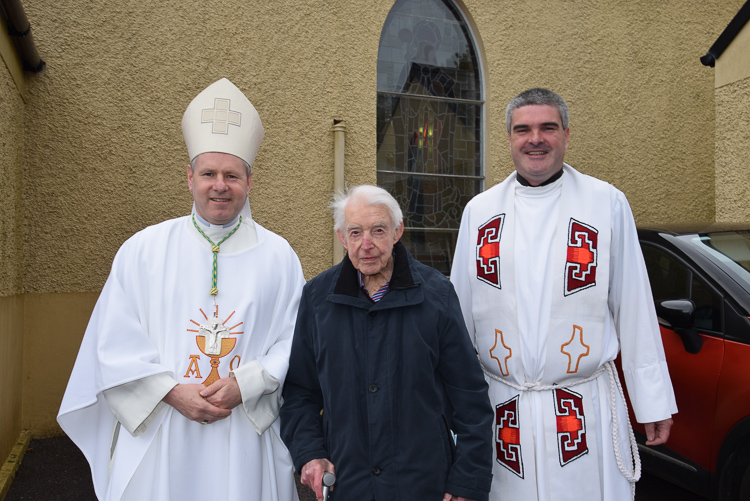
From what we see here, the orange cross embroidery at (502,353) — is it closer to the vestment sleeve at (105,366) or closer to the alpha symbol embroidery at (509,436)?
the alpha symbol embroidery at (509,436)

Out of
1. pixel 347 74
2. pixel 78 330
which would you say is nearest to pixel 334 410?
pixel 78 330

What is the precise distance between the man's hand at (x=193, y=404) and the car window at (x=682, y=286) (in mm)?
2670

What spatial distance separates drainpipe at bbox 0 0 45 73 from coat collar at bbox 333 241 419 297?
3.35 metres

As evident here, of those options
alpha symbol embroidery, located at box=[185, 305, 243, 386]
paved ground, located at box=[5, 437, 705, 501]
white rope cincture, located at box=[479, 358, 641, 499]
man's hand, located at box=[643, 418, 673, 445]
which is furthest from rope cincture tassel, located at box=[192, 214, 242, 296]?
paved ground, located at box=[5, 437, 705, 501]

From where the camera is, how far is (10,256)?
435 centimetres

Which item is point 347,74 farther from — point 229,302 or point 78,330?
point 229,302

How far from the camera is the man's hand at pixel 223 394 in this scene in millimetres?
2291

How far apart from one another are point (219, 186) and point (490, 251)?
1.15 meters

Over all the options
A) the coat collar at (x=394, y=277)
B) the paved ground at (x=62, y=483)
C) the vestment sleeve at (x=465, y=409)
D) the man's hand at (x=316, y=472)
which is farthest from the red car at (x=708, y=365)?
the man's hand at (x=316, y=472)

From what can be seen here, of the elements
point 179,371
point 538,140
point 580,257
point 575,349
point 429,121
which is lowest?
point 179,371

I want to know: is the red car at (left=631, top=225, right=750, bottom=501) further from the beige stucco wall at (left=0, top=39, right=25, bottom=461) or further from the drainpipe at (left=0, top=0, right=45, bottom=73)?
the drainpipe at (left=0, top=0, right=45, bottom=73)

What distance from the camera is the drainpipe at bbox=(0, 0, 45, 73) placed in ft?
13.1

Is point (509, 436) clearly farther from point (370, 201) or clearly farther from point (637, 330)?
point (370, 201)

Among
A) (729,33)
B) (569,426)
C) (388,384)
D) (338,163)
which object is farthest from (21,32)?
(729,33)
